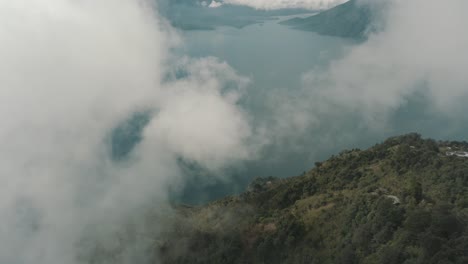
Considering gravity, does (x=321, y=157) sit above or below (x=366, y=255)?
below

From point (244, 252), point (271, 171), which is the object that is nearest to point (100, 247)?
point (244, 252)

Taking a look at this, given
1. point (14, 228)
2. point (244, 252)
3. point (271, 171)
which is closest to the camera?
point (244, 252)

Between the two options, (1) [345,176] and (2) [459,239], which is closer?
(2) [459,239]

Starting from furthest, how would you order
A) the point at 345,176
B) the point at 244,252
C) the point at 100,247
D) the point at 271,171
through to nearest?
the point at 271,171
the point at 100,247
the point at 345,176
the point at 244,252

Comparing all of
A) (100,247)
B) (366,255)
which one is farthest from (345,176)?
(100,247)

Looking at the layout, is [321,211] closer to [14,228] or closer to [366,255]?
[366,255]

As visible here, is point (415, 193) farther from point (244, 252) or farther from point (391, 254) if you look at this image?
point (244, 252)

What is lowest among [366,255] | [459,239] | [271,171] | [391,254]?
[271,171]
